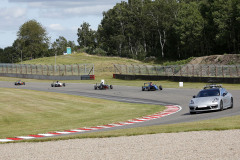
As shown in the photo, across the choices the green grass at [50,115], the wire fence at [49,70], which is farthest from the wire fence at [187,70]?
the green grass at [50,115]

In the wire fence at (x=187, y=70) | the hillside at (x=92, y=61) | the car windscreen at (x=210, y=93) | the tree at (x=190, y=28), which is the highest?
the tree at (x=190, y=28)

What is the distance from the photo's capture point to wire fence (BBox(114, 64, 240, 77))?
4874 centimetres

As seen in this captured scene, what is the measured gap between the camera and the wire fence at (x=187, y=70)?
48.7 m

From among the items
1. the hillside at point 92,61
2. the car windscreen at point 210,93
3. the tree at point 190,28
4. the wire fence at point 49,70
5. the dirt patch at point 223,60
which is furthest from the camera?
the tree at point 190,28

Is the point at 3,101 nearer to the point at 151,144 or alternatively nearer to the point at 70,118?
the point at 70,118

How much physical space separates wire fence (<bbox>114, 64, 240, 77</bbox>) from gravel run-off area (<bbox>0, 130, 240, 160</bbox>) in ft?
125

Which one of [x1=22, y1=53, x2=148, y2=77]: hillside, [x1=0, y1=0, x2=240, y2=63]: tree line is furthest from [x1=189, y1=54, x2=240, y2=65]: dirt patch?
[x1=22, y1=53, x2=148, y2=77]: hillside

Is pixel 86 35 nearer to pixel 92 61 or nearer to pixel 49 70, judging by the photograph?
pixel 92 61

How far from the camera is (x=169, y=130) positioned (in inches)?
506

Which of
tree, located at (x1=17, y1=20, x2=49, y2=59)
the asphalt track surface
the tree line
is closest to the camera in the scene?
the asphalt track surface

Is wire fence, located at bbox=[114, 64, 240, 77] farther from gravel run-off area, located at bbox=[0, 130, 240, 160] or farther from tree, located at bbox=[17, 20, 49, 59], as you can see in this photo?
tree, located at bbox=[17, 20, 49, 59]

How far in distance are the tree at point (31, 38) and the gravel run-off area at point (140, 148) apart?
6014 inches

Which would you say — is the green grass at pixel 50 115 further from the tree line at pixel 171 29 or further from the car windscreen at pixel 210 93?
the tree line at pixel 171 29

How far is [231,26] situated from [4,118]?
75253mm
